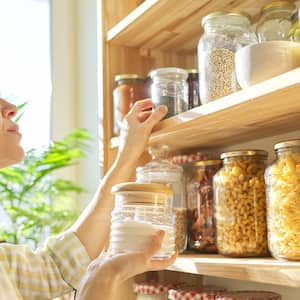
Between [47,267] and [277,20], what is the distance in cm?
77

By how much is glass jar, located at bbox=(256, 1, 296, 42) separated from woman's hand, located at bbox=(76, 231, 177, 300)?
0.44 metres

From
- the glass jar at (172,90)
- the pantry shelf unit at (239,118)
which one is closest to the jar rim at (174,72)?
the glass jar at (172,90)

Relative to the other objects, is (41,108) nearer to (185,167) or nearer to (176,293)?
(185,167)

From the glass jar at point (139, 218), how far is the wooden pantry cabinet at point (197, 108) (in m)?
0.11

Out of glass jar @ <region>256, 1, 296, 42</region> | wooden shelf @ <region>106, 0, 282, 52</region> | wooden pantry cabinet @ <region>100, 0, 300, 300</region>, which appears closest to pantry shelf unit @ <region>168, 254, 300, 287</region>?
wooden pantry cabinet @ <region>100, 0, 300, 300</region>

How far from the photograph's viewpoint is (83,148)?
2232 millimetres

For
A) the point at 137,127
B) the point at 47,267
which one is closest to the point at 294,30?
the point at 137,127

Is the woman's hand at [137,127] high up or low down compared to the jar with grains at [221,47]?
down

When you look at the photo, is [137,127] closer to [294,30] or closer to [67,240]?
[67,240]

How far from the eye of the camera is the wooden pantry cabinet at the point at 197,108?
92 cm

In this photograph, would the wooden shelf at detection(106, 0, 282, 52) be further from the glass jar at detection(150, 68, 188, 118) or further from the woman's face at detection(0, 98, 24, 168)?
the woman's face at detection(0, 98, 24, 168)

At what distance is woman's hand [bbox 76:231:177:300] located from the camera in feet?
3.08

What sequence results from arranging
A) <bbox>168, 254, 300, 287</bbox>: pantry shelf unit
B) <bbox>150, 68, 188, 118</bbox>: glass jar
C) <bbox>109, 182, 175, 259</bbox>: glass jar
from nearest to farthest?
<bbox>168, 254, 300, 287</bbox>: pantry shelf unit < <bbox>109, 182, 175, 259</bbox>: glass jar < <bbox>150, 68, 188, 118</bbox>: glass jar

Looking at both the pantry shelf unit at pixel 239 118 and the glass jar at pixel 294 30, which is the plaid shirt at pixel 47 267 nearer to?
the pantry shelf unit at pixel 239 118
